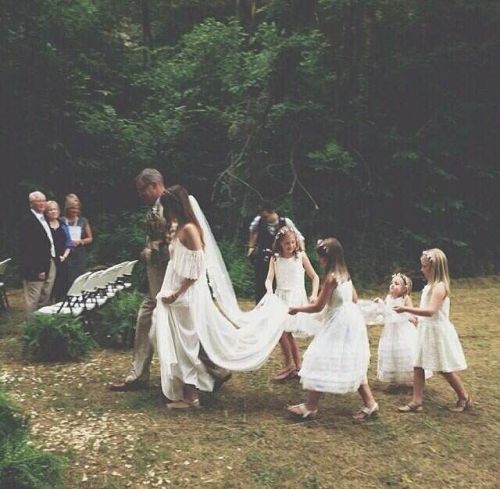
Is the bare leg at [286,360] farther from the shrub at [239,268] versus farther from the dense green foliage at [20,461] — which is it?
the shrub at [239,268]

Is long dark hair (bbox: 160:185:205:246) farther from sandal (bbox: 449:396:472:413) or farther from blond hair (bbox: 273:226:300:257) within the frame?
sandal (bbox: 449:396:472:413)

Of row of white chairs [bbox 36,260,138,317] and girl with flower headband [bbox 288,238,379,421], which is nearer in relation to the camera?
girl with flower headband [bbox 288,238,379,421]

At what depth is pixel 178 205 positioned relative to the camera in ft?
18.7

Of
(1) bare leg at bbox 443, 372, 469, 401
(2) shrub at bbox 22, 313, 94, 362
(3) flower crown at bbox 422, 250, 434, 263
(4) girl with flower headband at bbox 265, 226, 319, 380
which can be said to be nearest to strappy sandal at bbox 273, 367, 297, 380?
(4) girl with flower headband at bbox 265, 226, 319, 380

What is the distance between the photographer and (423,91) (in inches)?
599

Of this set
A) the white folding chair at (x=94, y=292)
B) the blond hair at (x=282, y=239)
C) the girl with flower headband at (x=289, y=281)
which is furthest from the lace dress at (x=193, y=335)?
the white folding chair at (x=94, y=292)

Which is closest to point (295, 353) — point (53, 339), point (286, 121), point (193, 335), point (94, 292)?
point (193, 335)

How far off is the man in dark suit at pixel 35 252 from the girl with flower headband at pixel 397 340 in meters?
4.45

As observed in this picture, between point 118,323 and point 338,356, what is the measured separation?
3.58 meters

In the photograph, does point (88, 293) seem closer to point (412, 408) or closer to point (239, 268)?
point (412, 408)

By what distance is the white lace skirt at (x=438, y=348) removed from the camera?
5846mm

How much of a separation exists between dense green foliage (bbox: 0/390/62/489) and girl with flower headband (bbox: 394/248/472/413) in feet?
10.6

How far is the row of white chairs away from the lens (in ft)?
25.9

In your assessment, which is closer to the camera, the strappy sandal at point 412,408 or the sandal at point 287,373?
the strappy sandal at point 412,408
